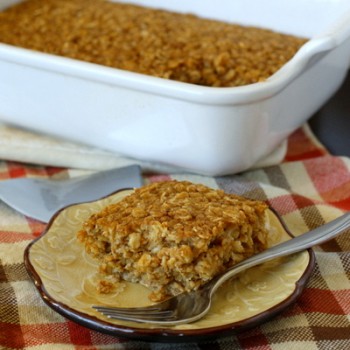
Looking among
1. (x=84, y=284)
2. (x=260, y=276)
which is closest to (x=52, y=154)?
(x=84, y=284)

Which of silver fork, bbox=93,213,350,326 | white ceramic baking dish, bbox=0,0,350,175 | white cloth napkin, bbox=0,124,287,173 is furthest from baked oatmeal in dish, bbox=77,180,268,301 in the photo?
white cloth napkin, bbox=0,124,287,173

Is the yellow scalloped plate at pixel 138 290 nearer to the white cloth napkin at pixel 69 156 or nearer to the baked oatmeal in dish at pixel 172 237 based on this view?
the baked oatmeal in dish at pixel 172 237

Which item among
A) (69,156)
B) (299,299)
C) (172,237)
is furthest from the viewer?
(69,156)

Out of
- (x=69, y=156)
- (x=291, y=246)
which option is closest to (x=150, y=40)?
(x=69, y=156)

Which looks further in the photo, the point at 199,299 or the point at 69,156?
the point at 69,156

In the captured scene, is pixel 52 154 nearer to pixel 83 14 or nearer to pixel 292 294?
pixel 83 14

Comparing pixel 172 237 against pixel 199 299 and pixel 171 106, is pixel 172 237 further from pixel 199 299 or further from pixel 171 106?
pixel 171 106

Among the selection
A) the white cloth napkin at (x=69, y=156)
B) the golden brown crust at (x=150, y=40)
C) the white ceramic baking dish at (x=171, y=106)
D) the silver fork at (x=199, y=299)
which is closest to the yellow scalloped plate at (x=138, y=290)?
the silver fork at (x=199, y=299)

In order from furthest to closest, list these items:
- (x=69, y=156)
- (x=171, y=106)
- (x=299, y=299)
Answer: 1. (x=69, y=156)
2. (x=171, y=106)
3. (x=299, y=299)
